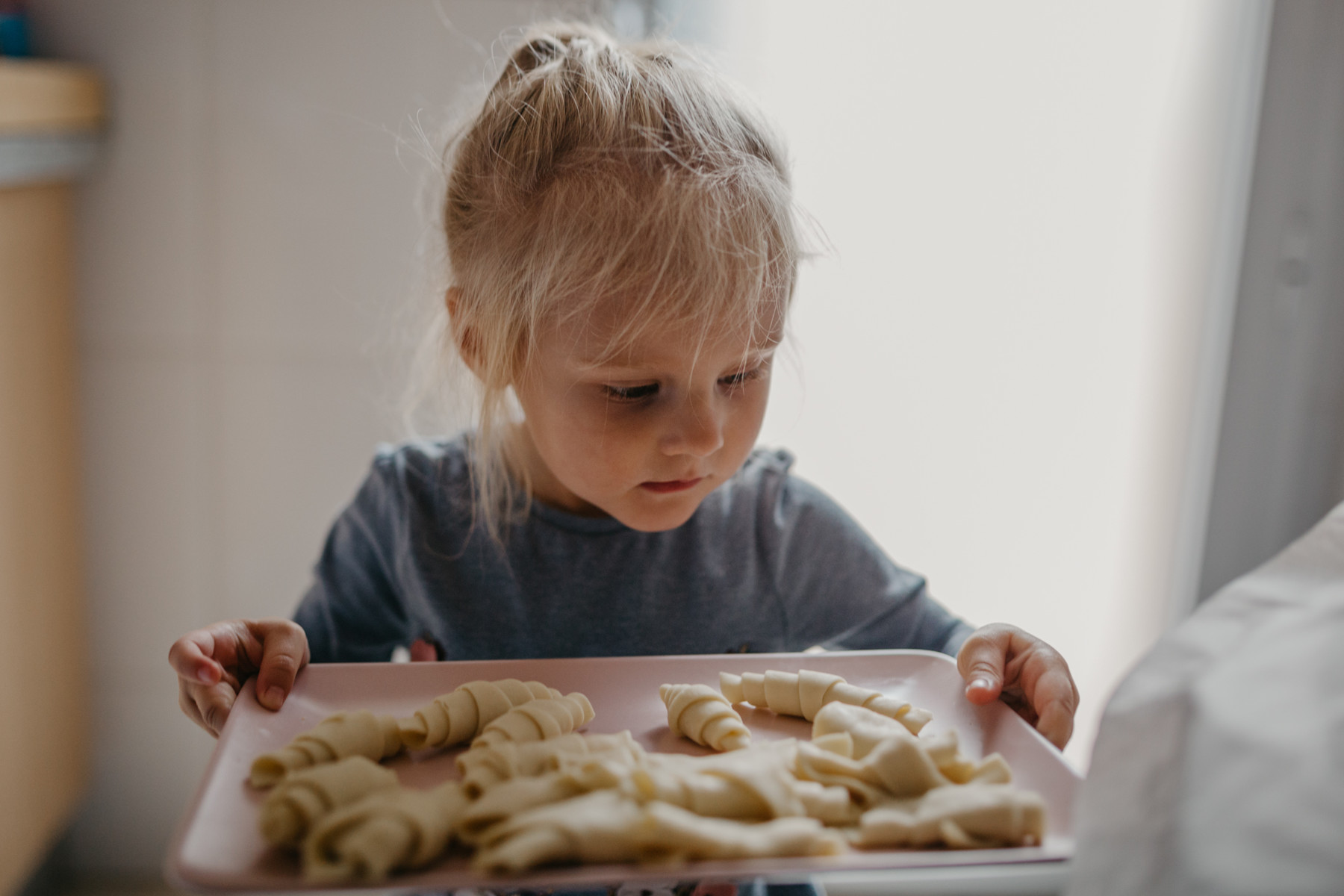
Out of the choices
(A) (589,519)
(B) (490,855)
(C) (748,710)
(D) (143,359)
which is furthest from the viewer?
(D) (143,359)

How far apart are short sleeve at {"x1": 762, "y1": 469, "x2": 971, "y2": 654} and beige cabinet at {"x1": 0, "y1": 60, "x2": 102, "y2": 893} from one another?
845mm

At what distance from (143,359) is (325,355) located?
225 mm

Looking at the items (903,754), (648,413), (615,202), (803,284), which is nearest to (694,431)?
(648,413)

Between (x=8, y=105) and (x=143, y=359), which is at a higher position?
(x=8, y=105)

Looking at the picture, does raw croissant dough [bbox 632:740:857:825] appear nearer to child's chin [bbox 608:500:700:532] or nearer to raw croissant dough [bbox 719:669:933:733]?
raw croissant dough [bbox 719:669:933:733]

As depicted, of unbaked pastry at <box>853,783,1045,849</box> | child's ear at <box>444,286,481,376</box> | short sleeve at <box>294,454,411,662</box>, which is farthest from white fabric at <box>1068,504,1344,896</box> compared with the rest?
short sleeve at <box>294,454,411,662</box>

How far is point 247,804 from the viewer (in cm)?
55

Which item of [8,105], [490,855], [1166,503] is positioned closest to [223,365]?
[8,105]

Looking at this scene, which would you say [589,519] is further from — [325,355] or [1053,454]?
[1053,454]

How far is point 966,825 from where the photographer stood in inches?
20.5

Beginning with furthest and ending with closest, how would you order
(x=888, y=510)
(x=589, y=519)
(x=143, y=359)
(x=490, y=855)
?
(x=888, y=510), (x=143, y=359), (x=589, y=519), (x=490, y=855)

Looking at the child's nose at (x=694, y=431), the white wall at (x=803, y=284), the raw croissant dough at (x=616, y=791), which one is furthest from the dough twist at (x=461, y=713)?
the white wall at (x=803, y=284)

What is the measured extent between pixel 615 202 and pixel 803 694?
390mm

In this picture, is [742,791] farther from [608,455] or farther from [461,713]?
[608,455]
